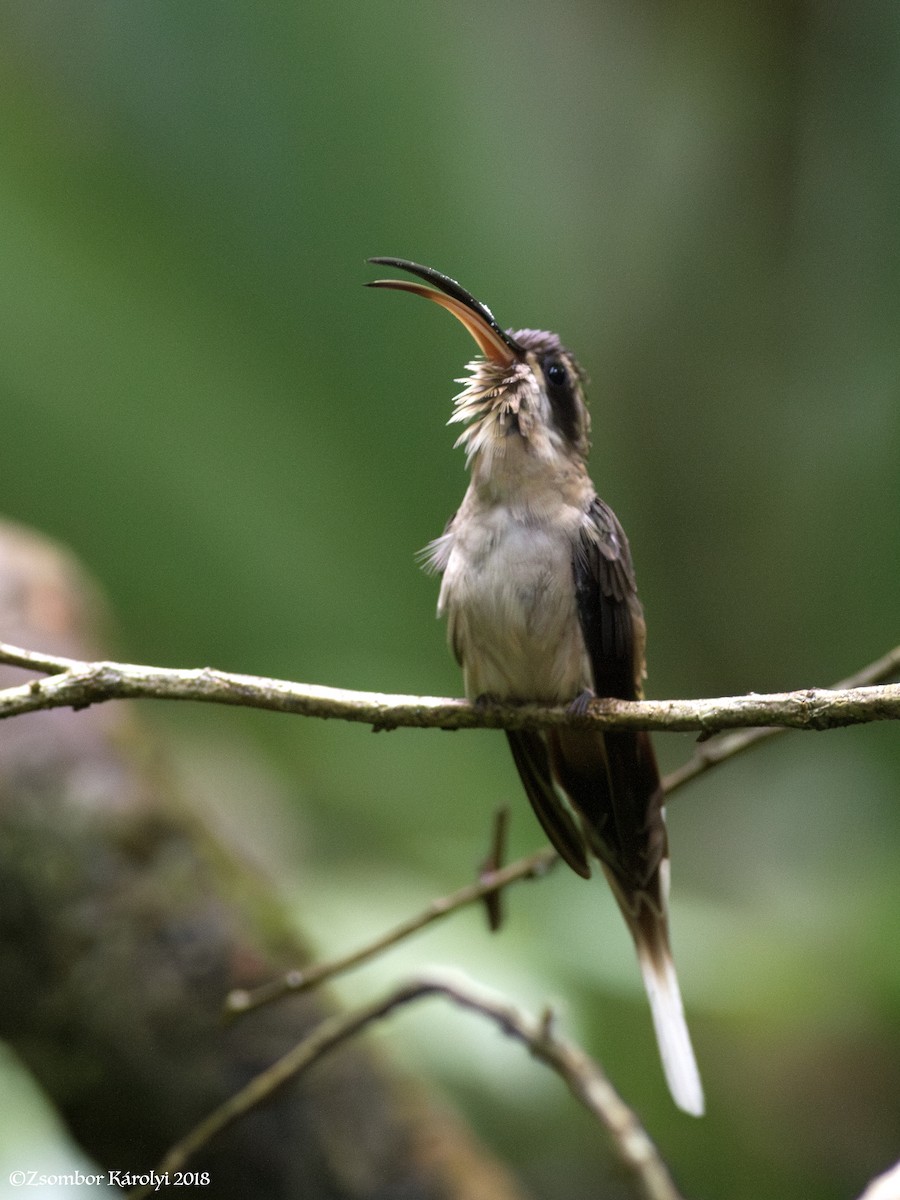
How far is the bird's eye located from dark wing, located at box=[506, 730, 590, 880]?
2.29 ft

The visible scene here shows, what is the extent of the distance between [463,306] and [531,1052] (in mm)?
1424

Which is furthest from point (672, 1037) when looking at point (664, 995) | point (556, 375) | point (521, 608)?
point (556, 375)

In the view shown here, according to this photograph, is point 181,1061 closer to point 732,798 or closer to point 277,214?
point 732,798

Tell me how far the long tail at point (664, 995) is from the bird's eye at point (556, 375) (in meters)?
0.98

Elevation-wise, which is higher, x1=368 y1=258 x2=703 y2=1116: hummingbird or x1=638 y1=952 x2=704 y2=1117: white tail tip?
x1=368 y1=258 x2=703 y2=1116: hummingbird

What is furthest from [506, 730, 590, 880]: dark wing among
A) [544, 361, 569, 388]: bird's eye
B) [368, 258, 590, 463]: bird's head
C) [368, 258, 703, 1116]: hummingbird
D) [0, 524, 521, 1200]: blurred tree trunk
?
[0, 524, 521, 1200]: blurred tree trunk

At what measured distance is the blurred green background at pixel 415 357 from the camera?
4.78 m

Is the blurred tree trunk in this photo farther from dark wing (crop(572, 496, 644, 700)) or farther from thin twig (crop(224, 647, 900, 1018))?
dark wing (crop(572, 496, 644, 700))

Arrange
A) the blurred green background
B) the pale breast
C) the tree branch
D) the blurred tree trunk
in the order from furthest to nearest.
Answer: the blurred green background → the blurred tree trunk → the pale breast → the tree branch

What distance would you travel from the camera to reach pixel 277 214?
16.0ft

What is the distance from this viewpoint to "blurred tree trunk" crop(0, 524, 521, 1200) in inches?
112

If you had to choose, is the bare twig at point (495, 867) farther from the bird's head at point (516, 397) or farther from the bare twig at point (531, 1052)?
Result: the bird's head at point (516, 397)

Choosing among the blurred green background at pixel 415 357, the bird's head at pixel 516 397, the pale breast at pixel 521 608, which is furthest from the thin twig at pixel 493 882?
the blurred green background at pixel 415 357

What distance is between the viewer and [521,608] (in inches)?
91.0
